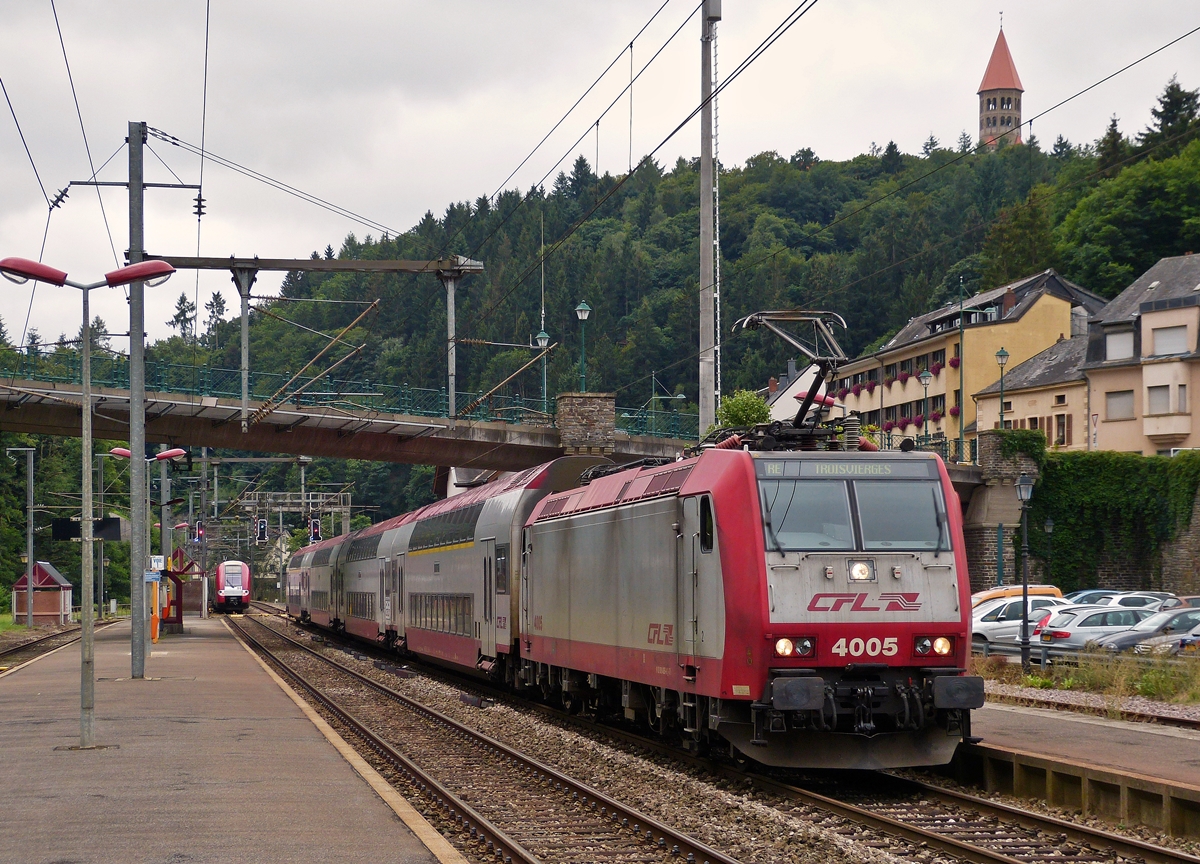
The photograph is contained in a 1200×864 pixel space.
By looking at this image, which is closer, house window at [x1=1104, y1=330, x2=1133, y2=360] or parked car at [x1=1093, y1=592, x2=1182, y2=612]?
parked car at [x1=1093, y1=592, x2=1182, y2=612]

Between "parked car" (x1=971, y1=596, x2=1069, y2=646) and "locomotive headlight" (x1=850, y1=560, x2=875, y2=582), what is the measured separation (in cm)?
2038

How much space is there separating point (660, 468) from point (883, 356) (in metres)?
69.4

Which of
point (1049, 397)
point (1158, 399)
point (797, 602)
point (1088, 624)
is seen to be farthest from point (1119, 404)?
point (797, 602)

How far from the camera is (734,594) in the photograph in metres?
13.2

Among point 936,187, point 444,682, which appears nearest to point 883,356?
point 936,187

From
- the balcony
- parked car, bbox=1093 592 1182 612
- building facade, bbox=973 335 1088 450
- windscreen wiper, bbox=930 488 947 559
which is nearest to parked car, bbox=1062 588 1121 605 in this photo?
parked car, bbox=1093 592 1182 612

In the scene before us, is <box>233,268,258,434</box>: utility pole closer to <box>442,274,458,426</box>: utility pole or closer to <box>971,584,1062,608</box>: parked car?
<box>442,274,458,426</box>: utility pole

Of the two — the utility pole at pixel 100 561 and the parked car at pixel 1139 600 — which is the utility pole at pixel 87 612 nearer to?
the parked car at pixel 1139 600

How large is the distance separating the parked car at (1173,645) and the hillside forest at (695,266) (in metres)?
55.4

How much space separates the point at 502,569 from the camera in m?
23.7

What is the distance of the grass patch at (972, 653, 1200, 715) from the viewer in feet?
66.7

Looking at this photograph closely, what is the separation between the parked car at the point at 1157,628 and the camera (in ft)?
96.8

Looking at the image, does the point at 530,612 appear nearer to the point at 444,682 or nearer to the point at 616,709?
Result: the point at 616,709

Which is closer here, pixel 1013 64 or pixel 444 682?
pixel 444 682
